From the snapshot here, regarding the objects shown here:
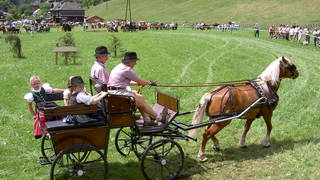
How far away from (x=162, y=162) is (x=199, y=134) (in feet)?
11.2

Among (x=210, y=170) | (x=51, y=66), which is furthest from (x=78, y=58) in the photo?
(x=210, y=170)

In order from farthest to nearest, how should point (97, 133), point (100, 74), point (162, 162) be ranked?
point (100, 74), point (162, 162), point (97, 133)

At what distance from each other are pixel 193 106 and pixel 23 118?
607cm

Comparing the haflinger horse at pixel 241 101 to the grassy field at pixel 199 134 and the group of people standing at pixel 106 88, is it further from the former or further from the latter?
the group of people standing at pixel 106 88

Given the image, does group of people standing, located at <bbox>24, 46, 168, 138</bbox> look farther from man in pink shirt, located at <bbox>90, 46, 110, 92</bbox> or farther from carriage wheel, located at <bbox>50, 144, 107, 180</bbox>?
carriage wheel, located at <bbox>50, 144, 107, 180</bbox>

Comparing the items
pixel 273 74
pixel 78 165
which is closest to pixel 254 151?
pixel 273 74

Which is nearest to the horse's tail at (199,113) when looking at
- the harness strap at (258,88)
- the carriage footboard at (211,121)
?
the carriage footboard at (211,121)

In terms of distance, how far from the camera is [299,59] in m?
24.4

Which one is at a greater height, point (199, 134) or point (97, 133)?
point (97, 133)

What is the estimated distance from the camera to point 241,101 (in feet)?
29.7

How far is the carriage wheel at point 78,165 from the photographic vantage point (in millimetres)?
6888

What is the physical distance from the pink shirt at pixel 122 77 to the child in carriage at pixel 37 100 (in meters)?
1.49

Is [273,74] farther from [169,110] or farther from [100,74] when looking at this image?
[100,74]

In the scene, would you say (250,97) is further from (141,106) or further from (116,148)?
(116,148)
